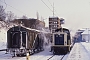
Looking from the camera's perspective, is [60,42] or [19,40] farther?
[60,42]

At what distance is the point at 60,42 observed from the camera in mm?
26547

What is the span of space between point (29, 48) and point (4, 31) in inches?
1100

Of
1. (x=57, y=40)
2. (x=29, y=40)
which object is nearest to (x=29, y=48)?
(x=29, y=40)

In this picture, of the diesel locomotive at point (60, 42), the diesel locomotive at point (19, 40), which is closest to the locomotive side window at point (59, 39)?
the diesel locomotive at point (60, 42)

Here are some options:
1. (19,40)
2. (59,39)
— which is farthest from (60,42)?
(19,40)

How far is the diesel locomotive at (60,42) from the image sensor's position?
26062mm

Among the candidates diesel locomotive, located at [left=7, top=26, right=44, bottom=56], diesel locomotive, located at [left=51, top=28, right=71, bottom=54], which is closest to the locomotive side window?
diesel locomotive, located at [left=51, top=28, right=71, bottom=54]

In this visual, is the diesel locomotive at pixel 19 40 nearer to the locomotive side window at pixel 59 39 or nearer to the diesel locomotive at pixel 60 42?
the diesel locomotive at pixel 60 42

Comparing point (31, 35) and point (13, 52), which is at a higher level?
point (31, 35)

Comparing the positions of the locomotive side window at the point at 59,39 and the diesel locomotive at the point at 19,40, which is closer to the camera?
the diesel locomotive at the point at 19,40

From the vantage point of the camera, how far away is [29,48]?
2439 centimetres

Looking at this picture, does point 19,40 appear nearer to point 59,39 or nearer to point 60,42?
point 59,39

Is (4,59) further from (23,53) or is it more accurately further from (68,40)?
(68,40)

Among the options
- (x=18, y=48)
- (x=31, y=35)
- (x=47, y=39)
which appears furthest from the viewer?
(x=47, y=39)
